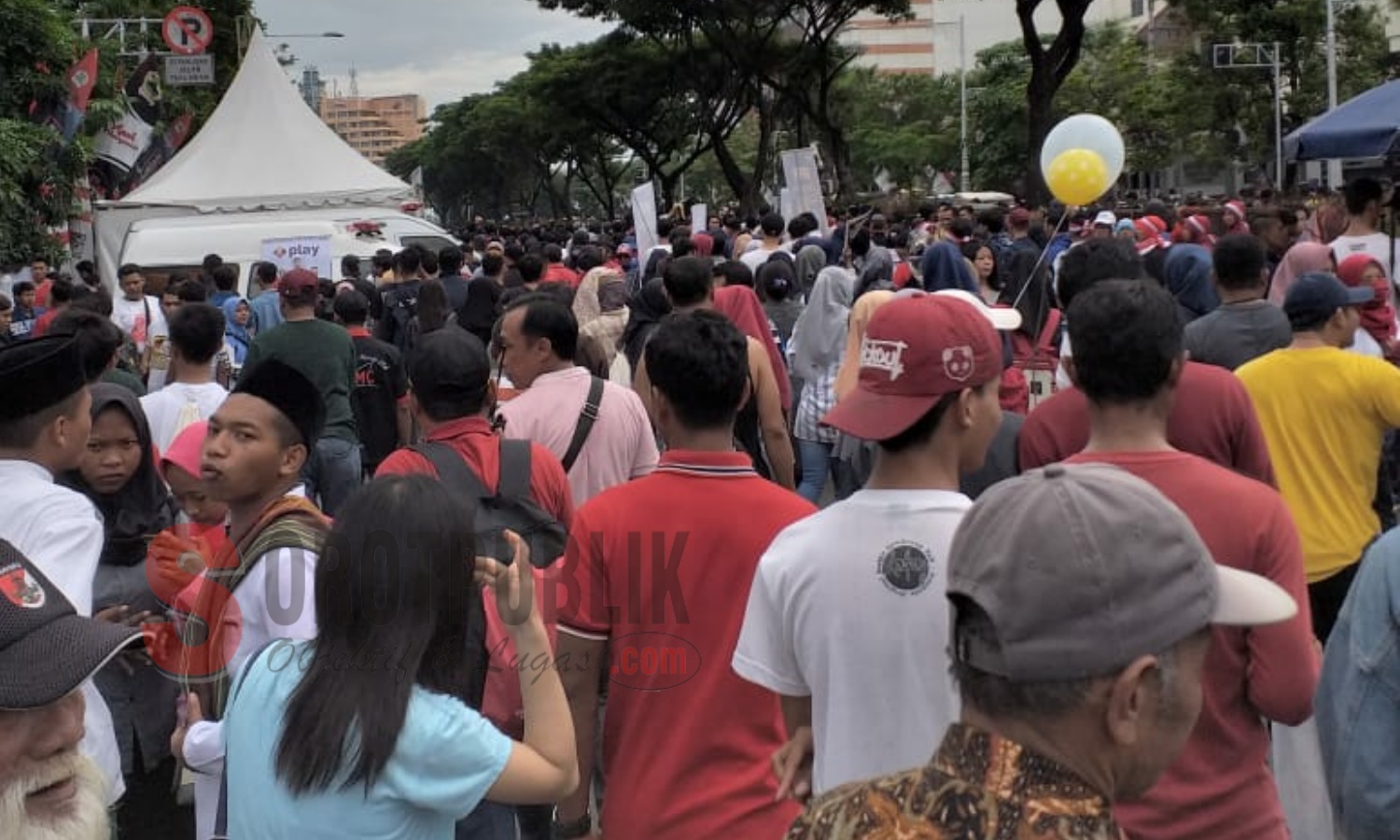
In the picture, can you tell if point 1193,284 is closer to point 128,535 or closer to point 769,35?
point 128,535

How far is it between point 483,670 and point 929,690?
1.54m

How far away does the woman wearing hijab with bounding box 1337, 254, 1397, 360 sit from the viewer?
657cm

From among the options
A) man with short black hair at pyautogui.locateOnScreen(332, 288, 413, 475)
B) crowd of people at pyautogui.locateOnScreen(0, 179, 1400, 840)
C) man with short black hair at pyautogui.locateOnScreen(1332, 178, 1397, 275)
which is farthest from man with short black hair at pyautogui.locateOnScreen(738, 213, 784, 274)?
crowd of people at pyautogui.locateOnScreen(0, 179, 1400, 840)

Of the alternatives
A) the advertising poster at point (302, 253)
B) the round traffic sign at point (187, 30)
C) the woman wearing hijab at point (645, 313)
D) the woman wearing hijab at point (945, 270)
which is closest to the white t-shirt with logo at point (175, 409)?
Answer: the woman wearing hijab at point (645, 313)

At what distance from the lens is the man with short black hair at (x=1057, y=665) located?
1.56 metres

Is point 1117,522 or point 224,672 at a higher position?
point 1117,522

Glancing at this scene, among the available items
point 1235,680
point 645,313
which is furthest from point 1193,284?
point 1235,680

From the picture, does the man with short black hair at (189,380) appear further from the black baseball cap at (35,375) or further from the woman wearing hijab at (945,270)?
the woman wearing hijab at (945,270)

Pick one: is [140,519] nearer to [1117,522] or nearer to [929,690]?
[929,690]

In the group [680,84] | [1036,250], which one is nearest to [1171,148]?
[680,84]

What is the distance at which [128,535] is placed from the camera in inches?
193

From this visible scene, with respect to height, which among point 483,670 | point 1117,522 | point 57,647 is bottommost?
point 483,670

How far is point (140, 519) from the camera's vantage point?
490 cm

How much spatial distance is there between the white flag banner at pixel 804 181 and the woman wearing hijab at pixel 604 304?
5.56 m
